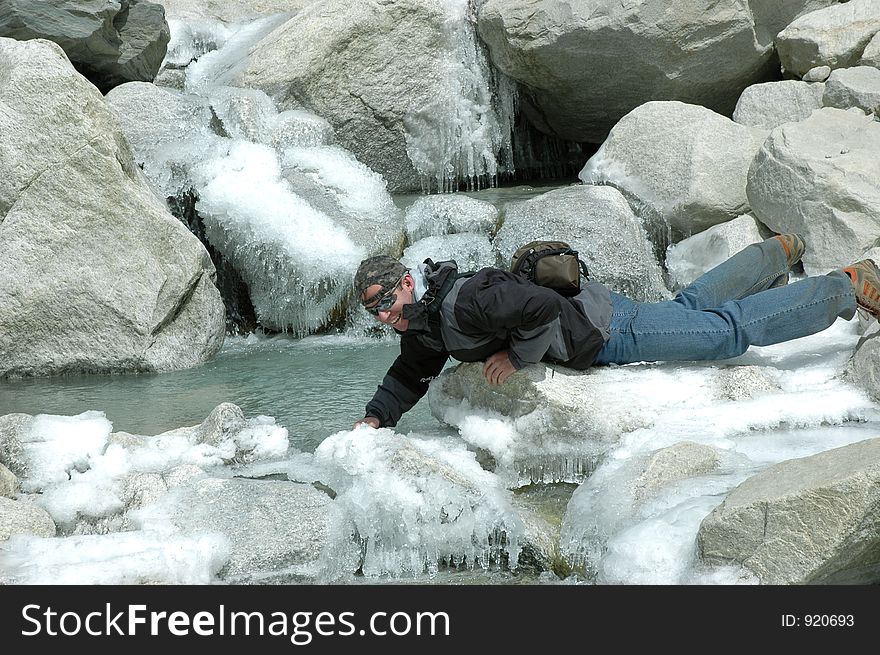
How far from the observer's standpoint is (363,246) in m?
9.52

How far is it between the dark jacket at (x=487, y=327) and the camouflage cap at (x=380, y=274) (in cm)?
15

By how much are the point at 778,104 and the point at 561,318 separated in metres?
7.06

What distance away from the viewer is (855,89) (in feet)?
32.4

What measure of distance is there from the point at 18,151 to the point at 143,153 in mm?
2659

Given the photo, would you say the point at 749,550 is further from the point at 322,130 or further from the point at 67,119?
the point at 322,130

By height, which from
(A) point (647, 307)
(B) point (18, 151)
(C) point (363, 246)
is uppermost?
(B) point (18, 151)

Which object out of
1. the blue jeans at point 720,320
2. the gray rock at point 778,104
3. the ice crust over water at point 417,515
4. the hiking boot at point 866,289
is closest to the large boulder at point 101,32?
the gray rock at point 778,104

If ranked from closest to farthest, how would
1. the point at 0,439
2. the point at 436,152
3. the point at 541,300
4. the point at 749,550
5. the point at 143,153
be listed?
the point at 749,550 < the point at 541,300 < the point at 0,439 < the point at 143,153 < the point at 436,152

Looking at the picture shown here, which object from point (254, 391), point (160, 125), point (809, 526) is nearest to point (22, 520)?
point (809, 526)

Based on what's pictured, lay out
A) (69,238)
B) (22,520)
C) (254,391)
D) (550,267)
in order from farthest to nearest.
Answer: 1. (69,238)
2. (254,391)
3. (550,267)
4. (22,520)

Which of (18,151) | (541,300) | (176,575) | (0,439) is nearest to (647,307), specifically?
(541,300)

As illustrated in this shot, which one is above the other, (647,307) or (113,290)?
(647,307)

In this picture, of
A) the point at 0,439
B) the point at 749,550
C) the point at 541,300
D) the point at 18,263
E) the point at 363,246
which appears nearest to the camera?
the point at 749,550

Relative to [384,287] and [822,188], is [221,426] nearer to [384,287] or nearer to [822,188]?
[384,287]
